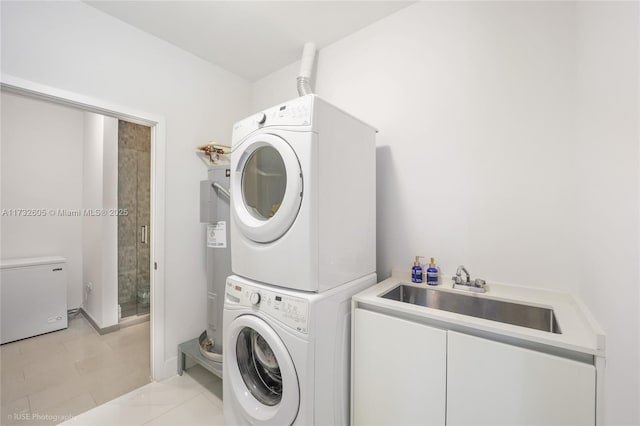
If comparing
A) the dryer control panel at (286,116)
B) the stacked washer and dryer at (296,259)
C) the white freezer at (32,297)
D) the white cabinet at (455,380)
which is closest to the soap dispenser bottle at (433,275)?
the stacked washer and dryer at (296,259)

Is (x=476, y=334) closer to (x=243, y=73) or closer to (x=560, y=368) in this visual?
(x=560, y=368)

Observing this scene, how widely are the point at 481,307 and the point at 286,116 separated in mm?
1438

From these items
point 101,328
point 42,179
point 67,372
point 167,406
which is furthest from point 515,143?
point 42,179

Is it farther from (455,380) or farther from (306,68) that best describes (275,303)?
(306,68)

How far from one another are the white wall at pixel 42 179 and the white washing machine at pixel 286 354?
123 inches

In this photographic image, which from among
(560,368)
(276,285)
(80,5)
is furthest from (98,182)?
(560,368)

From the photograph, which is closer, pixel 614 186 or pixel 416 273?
pixel 614 186

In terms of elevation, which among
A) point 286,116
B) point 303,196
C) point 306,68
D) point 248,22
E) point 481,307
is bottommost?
point 481,307

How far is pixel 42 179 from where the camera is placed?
9.98 ft

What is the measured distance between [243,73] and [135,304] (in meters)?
3.10

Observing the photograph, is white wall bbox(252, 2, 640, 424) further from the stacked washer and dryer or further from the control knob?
the control knob

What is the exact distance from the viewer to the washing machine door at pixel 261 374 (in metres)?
1.22

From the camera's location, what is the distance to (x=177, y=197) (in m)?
2.20

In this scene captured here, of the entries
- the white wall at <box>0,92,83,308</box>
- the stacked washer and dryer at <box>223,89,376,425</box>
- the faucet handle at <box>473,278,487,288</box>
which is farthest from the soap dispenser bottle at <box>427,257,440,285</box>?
the white wall at <box>0,92,83,308</box>
